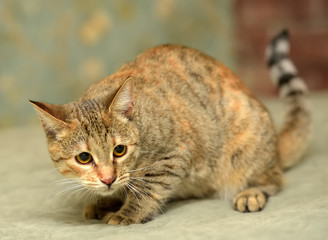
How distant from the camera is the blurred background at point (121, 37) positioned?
3.37 m

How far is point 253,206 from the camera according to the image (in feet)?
5.90

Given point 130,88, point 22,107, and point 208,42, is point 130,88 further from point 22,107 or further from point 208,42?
point 208,42

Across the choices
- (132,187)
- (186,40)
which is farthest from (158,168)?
(186,40)

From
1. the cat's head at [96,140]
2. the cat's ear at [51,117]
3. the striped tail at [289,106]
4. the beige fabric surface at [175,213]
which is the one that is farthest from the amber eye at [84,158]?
the striped tail at [289,106]

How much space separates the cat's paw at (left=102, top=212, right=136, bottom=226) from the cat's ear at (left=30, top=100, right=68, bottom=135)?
0.36m

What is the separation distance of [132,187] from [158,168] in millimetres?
128

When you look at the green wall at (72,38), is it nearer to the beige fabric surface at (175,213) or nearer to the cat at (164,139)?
the beige fabric surface at (175,213)

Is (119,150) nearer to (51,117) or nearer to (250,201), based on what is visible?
(51,117)

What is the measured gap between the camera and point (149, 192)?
178 cm

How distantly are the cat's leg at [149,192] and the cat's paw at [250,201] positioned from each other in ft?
0.75

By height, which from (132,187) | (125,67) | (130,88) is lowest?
(132,187)

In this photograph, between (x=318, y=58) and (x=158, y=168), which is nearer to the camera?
(x=158, y=168)

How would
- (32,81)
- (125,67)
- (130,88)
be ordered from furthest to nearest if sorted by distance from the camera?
(32,81), (125,67), (130,88)

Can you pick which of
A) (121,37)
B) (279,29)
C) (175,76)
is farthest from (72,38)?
(175,76)
